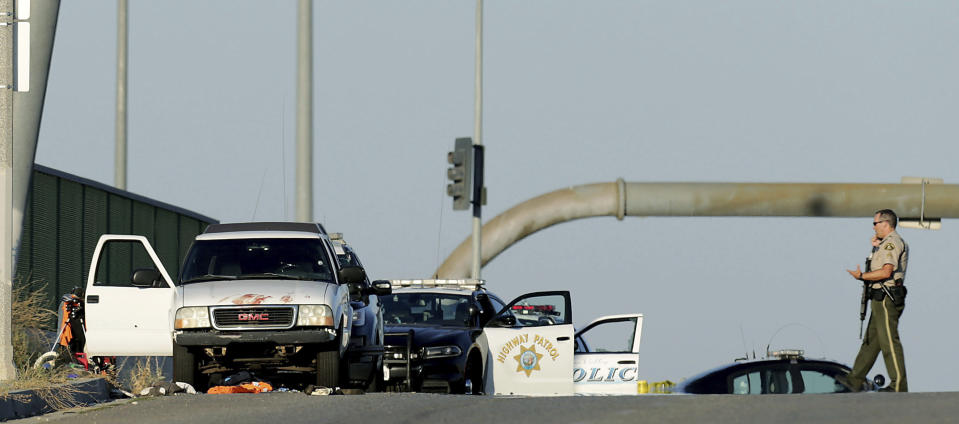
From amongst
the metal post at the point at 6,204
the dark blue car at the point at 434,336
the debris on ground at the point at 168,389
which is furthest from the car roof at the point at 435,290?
the metal post at the point at 6,204

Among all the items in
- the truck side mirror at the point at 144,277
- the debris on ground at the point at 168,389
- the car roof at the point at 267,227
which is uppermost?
the car roof at the point at 267,227

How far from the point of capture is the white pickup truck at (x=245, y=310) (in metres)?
17.9

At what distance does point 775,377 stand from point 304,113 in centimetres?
775

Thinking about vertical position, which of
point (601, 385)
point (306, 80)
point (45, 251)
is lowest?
point (601, 385)

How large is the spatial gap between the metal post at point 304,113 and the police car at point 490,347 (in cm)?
226

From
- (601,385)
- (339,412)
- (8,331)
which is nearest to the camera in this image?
(339,412)

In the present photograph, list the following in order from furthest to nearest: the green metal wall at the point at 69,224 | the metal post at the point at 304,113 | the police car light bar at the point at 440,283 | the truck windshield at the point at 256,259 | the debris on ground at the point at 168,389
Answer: the green metal wall at the point at 69,224, the metal post at the point at 304,113, the police car light bar at the point at 440,283, the truck windshield at the point at 256,259, the debris on ground at the point at 168,389

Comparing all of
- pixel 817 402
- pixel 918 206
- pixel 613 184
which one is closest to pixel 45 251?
pixel 817 402

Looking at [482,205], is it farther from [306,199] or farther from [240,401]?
[240,401]

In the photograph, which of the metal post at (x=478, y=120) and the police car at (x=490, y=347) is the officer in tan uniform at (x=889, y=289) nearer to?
the police car at (x=490, y=347)

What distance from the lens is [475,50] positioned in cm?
4034

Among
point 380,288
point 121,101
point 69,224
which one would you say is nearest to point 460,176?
point 121,101

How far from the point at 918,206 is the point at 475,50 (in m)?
11.7

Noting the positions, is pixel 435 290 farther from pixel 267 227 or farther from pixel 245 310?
pixel 245 310
